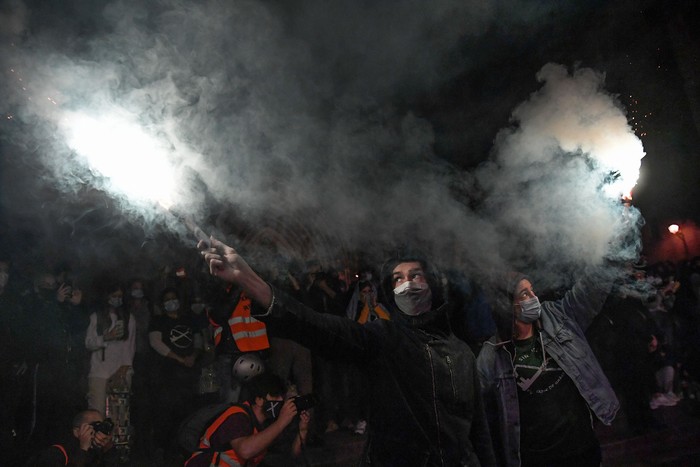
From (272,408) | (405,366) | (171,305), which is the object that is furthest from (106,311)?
(405,366)

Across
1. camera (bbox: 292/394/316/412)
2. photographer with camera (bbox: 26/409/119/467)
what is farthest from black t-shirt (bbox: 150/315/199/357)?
camera (bbox: 292/394/316/412)

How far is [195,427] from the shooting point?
3.96 meters

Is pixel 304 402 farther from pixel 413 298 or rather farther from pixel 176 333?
pixel 176 333

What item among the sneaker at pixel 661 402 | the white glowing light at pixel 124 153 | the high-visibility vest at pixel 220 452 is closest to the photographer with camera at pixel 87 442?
the high-visibility vest at pixel 220 452

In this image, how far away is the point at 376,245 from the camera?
6.29m

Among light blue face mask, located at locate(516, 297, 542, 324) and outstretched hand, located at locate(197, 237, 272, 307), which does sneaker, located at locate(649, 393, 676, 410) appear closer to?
light blue face mask, located at locate(516, 297, 542, 324)

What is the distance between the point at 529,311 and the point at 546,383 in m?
0.55

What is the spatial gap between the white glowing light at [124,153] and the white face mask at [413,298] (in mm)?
1629

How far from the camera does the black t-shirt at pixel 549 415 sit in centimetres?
323

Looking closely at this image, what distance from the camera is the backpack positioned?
392 centimetres

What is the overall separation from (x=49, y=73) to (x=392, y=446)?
398 cm

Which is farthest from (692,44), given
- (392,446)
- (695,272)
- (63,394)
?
(63,394)

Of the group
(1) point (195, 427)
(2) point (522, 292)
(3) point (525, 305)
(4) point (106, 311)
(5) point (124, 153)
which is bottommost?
(1) point (195, 427)

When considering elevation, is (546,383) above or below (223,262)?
below
